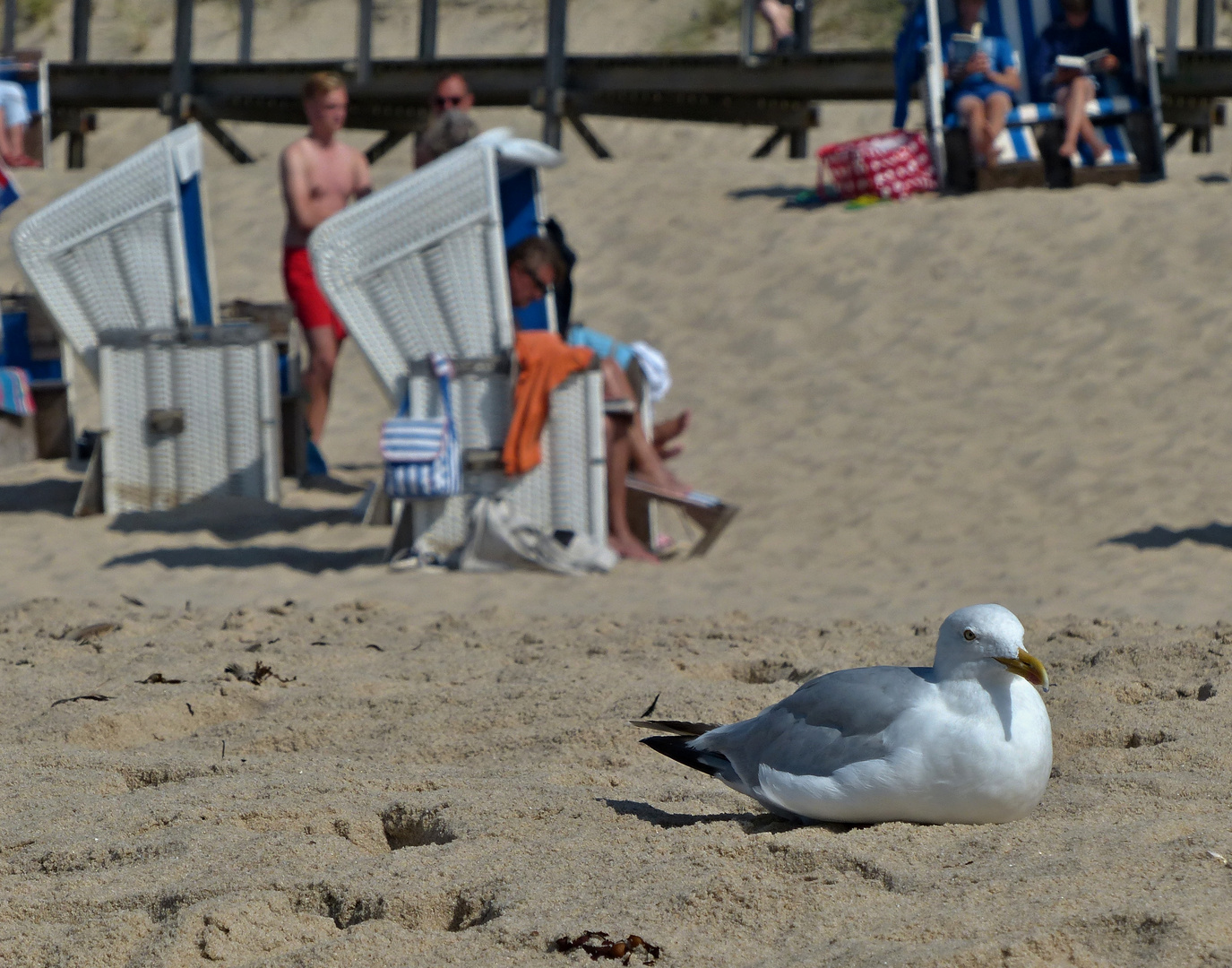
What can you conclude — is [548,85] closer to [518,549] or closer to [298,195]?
[298,195]

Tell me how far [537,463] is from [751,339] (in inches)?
129

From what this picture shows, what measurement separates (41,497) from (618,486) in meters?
2.79

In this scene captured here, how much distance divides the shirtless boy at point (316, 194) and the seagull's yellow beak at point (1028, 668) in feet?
16.3

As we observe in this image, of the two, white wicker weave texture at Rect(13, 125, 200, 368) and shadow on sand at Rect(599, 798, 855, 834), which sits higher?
white wicker weave texture at Rect(13, 125, 200, 368)

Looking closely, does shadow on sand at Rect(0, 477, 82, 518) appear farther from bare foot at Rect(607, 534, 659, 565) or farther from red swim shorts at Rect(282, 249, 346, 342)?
bare foot at Rect(607, 534, 659, 565)

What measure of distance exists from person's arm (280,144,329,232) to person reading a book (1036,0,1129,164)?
5054 mm

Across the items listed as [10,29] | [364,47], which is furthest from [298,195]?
[10,29]

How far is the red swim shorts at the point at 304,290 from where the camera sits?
6.90 meters

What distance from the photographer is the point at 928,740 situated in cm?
236

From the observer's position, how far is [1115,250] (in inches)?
342

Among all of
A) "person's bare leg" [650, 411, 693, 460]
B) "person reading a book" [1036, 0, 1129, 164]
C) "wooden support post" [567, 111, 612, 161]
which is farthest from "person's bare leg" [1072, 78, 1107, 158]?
"person's bare leg" [650, 411, 693, 460]

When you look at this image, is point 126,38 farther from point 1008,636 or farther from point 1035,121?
point 1008,636

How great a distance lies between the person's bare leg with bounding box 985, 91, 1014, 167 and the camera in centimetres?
967

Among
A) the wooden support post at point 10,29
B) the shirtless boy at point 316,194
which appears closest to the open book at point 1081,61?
the shirtless boy at point 316,194
